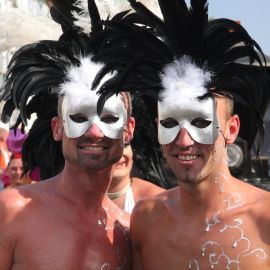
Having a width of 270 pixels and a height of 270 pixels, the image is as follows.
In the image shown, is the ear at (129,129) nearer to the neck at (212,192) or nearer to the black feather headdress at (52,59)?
the black feather headdress at (52,59)

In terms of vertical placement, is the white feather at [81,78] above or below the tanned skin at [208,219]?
above

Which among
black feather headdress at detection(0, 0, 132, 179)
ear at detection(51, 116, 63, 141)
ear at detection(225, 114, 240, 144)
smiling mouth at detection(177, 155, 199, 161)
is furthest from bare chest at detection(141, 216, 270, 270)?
black feather headdress at detection(0, 0, 132, 179)

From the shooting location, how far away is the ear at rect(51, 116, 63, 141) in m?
4.23

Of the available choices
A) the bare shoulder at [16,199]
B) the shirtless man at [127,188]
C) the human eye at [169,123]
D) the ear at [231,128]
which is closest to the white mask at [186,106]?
the human eye at [169,123]

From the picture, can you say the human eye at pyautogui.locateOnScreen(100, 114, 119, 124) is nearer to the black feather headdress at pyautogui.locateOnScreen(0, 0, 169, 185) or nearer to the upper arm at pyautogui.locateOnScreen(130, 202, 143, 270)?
the black feather headdress at pyautogui.locateOnScreen(0, 0, 169, 185)

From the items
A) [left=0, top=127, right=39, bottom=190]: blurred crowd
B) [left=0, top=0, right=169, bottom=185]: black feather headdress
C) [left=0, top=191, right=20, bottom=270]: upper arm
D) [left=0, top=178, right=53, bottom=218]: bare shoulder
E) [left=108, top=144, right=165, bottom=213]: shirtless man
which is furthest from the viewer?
[left=0, top=127, right=39, bottom=190]: blurred crowd

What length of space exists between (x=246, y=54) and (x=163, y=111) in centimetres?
48

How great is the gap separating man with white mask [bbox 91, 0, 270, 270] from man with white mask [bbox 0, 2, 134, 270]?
214 millimetres

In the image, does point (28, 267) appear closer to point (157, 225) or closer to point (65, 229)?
point (65, 229)

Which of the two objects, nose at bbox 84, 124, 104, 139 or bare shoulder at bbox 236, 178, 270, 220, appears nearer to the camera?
bare shoulder at bbox 236, 178, 270, 220

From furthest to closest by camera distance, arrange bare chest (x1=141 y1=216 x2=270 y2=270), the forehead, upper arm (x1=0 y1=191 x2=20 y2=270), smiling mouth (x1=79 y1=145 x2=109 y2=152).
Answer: the forehead
smiling mouth (x1=79 y1=145 x2=109 y2=152)
upper arm (x1=0 y1=191 x2=20 y2=270)
bare chest (x1=141 y1=216 x2=270 y2=270)

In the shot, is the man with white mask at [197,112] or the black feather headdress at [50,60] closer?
the man with white mask at [197,112]

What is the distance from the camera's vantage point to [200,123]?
3.70 metres

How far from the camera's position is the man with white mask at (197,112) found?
363cm
